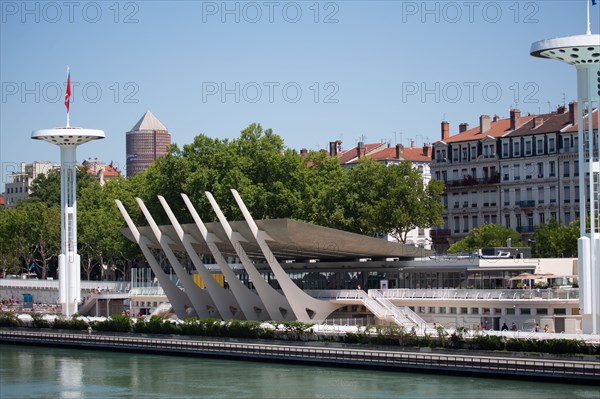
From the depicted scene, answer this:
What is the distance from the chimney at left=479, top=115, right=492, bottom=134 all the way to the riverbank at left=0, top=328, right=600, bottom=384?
45413 mm

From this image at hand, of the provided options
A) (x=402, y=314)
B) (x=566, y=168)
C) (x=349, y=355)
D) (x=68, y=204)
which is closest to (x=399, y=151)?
(x=566, y=168)

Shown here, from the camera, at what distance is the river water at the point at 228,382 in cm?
5241

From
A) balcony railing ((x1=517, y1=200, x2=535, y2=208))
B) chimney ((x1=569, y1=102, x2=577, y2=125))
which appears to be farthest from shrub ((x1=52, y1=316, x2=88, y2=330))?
chimney ((x1=569, y1=102, x2=577, y2=125))

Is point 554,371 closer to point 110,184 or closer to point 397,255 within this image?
point 397,255

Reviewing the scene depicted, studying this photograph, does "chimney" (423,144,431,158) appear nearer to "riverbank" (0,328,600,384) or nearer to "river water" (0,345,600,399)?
"riverbank" (0,328,600,384)

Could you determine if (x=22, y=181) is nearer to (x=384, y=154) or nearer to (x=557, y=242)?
(x=384, y=154)

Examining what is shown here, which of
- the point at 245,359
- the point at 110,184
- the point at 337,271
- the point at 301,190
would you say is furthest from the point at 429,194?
the point at 110,184

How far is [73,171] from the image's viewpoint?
88812 mm

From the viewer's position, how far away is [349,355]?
61.6 m

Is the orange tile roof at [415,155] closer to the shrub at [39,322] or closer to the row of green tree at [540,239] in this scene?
the row of green tree at [540,239]

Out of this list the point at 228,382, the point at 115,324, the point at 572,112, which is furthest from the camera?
the point at 572,112

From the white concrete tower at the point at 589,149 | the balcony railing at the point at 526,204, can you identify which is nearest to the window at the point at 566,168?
the balcony railing at the point at 526,204

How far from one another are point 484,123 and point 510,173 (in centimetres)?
589

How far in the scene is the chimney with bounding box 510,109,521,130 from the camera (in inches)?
4269
